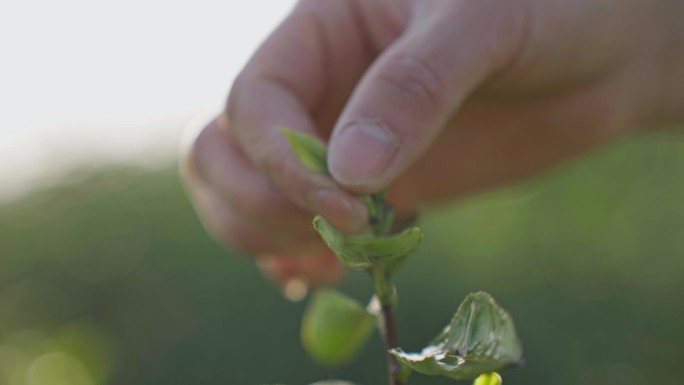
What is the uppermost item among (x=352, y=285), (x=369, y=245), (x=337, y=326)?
(x=369, y=245)

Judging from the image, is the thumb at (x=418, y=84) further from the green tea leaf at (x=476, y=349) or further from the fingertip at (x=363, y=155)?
the green tea leaf at (x=476, y=349)

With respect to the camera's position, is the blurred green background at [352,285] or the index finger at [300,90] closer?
the index finger at [300,90]

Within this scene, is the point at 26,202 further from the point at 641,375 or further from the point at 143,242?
the point at 641,375

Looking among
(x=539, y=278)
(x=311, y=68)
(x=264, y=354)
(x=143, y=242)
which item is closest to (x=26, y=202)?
(x=143, y=242)

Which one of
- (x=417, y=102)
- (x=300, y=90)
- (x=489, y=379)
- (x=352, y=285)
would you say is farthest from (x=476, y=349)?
(x=352, y=285)

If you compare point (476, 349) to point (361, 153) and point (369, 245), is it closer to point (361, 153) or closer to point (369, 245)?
point (369, 245)

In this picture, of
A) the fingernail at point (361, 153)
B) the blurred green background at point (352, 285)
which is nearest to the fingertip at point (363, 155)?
the fingernail at point (361, 153)

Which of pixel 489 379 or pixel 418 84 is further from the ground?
pixel 418 84
